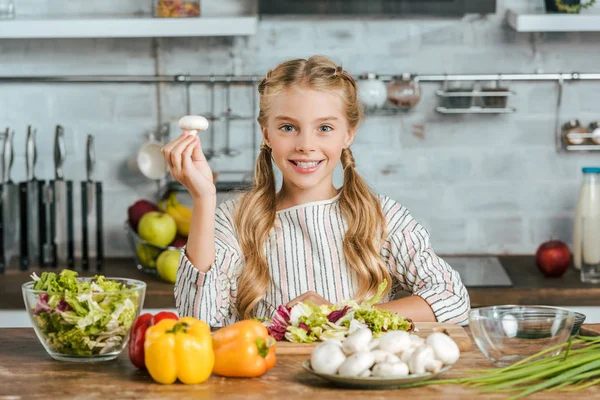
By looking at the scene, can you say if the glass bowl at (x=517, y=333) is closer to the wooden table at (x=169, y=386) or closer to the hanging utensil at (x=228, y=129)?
the wooden table at (x=169, y=386)

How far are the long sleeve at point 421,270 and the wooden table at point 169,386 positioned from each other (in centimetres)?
41

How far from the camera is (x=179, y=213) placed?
10.1 feet

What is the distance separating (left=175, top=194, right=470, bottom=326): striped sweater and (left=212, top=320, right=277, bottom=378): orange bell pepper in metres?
0.56

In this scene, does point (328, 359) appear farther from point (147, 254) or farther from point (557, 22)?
point (557, 22)

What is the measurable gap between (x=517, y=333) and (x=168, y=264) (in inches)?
64.2

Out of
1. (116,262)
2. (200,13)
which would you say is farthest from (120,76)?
(116,262)

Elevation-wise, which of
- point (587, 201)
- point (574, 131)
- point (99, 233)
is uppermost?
point (574, 131)

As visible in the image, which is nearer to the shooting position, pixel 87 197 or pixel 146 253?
pixel 146 253

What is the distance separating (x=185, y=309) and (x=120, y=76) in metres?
1.63

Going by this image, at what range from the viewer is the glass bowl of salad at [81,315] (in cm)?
145

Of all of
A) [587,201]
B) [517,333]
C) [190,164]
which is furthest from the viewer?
[587,201]

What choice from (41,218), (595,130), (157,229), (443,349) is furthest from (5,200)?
(443,349)

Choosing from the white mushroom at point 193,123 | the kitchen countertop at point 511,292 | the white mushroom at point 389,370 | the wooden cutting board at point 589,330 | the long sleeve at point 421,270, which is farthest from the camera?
the kitchen countertop at point 511,292

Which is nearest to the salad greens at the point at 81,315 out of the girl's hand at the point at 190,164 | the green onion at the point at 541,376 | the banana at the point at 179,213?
the girl's hand at the point at 190,164
